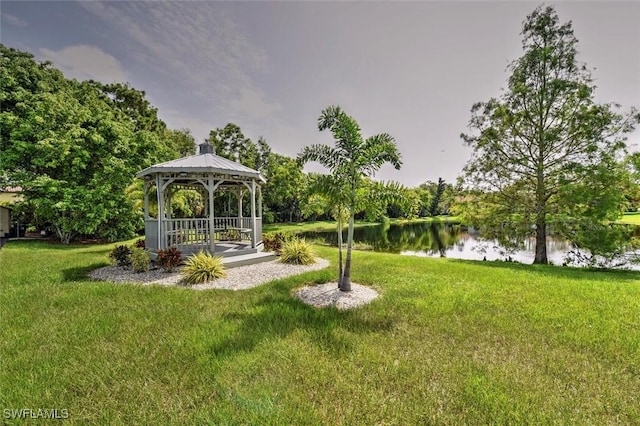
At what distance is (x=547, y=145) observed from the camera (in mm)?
12844

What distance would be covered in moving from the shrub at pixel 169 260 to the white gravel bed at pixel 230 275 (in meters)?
0.21

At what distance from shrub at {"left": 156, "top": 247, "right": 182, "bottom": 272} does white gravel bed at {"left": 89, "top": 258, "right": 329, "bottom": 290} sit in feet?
0.67

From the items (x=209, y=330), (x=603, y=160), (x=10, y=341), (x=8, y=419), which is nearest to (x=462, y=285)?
(x=209, y=330)

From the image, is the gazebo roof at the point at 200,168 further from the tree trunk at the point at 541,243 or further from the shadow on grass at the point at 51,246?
the tree trunk at the point at 541,243

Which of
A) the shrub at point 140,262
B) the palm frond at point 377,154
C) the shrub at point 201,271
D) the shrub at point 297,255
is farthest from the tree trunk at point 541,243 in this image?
the shrub at point 140,262

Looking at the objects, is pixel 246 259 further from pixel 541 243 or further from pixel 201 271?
pixel 541 243

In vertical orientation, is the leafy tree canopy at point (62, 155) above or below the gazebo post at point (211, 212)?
above

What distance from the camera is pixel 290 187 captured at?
33.8m

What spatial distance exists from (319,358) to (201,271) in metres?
5.11

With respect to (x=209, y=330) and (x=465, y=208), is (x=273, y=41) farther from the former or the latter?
(x=465, y=208)

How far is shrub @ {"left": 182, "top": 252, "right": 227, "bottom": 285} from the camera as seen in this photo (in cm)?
717

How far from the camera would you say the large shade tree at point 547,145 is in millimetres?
11562

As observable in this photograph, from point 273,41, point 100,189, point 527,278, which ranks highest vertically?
point 273,41

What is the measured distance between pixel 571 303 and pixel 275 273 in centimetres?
724
